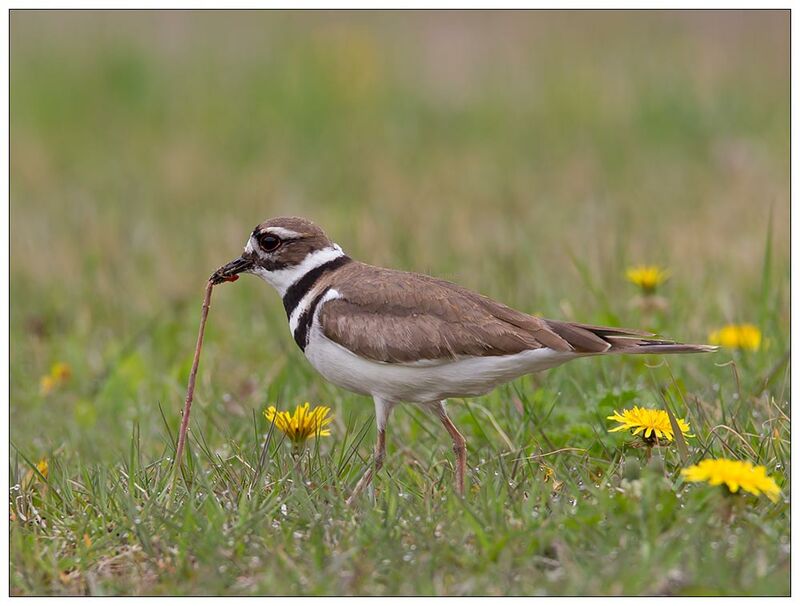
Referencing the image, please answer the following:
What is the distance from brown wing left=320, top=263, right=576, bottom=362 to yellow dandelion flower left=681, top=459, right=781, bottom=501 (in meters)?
0.69

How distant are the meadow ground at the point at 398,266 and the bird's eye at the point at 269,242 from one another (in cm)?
65

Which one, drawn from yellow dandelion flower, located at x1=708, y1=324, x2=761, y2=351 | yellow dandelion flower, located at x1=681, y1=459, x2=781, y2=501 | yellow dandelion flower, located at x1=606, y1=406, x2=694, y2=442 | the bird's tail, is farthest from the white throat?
yellow dandelion flower, located at x1=708, y1=324, x2=761, y2=351

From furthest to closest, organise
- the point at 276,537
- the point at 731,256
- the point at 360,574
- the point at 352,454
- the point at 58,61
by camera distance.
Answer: the point at 58,61
the point at 731,256
the point at 352,454
the point at 276,537
the point at 360,574

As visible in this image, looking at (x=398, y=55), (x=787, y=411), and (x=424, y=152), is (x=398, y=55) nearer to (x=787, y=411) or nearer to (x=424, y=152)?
(x=424, y=152)

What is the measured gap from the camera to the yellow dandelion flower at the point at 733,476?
344 cm

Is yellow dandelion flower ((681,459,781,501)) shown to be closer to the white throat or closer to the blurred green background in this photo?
the white throat

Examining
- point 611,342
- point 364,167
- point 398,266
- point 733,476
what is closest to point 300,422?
point 611,342

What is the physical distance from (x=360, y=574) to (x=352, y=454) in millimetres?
951

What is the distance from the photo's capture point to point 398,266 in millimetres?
7289

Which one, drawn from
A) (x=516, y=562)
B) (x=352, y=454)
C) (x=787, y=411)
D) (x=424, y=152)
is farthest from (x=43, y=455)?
(x=424, y=152)

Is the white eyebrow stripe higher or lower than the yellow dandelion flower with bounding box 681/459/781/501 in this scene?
higher

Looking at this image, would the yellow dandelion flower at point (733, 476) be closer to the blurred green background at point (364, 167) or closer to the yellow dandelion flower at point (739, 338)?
the yellow dandelion flower at point (739, 338)

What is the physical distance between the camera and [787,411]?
15.2 feet

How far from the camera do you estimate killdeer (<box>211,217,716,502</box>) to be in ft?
13.1
